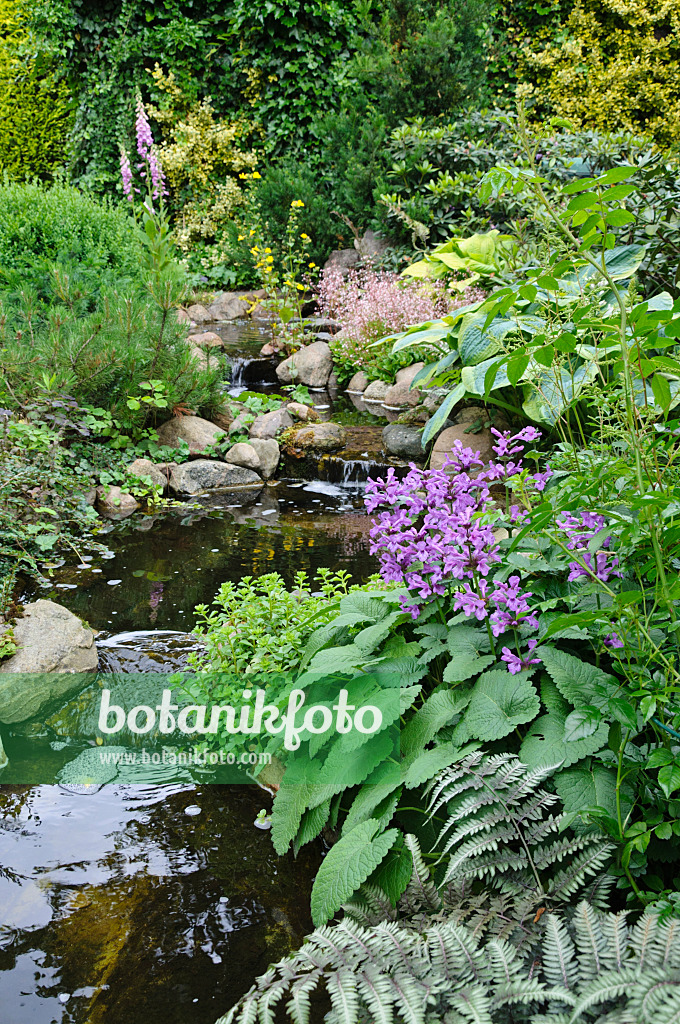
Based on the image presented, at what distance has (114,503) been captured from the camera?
15.1 feet

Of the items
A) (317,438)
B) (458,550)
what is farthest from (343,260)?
(458,550)

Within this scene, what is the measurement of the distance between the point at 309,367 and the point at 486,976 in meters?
6.73

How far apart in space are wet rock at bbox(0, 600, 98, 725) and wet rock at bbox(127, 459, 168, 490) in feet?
6.53

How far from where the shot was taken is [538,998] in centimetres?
99

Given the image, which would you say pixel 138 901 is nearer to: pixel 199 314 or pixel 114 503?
pixel 114 503

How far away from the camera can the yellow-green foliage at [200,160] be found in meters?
11.8

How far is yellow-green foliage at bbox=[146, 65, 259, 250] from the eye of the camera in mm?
11812

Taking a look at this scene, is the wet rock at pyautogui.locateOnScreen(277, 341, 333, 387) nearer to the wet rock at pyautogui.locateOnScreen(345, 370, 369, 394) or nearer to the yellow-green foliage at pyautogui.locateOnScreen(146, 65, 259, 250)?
the wet rock at pyautogui.locateOnScreen(345, 370, 369, 394)

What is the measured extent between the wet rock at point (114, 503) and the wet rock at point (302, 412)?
1985 millimetres

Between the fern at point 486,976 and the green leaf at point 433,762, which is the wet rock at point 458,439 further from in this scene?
the fern at point 486,976

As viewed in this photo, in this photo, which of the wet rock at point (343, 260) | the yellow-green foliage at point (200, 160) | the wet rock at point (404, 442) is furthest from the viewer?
the yellow-green foliage at point (200, 160)

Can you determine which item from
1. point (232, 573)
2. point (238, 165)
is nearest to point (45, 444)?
point (232, 573)

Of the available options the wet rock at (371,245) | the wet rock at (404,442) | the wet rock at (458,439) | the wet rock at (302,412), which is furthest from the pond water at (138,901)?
the wet rock at (371,245)

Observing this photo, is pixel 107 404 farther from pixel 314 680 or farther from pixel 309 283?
pixel 309 283
